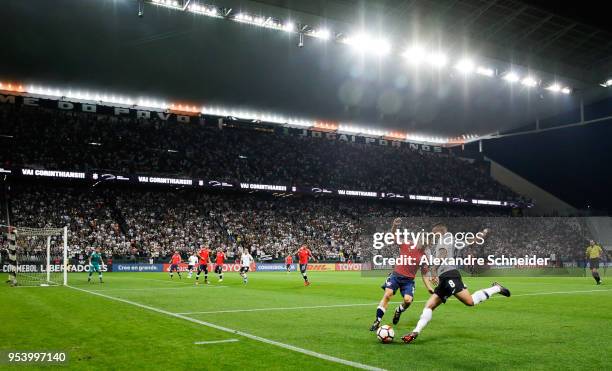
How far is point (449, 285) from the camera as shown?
9.10 m

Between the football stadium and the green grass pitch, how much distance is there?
85 millimetres

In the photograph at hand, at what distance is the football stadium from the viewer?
32.2ft

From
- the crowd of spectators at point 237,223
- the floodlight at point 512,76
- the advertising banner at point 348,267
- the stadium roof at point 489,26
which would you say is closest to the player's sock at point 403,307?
the stadium roof at point 489,26

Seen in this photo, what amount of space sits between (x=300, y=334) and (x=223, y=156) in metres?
48.1

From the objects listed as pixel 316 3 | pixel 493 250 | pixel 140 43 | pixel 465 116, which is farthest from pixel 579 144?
pixel 140 43

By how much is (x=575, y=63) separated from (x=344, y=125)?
33.0 m

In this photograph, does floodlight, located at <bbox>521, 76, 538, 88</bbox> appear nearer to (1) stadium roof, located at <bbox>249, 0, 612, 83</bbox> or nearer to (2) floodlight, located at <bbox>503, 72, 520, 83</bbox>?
(2) floodlight, located at <bbox>503, 72, 520, 83</bbox>

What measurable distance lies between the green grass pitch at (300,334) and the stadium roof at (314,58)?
1361 centimetres

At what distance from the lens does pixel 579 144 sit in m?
55.8

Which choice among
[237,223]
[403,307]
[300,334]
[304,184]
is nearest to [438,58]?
[403,307]

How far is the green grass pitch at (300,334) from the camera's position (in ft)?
24.6

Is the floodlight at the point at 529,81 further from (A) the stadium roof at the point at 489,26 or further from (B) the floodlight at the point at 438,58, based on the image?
(B) the floodlight at the point at 438,58

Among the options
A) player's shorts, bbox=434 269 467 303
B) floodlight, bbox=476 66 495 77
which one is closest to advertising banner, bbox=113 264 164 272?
floodlight, bbox=476 66 495 77

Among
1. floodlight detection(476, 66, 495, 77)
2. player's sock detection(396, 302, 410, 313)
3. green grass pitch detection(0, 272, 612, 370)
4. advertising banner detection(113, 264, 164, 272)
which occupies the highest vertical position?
floodlight detection(476, 66, 495, 77)
